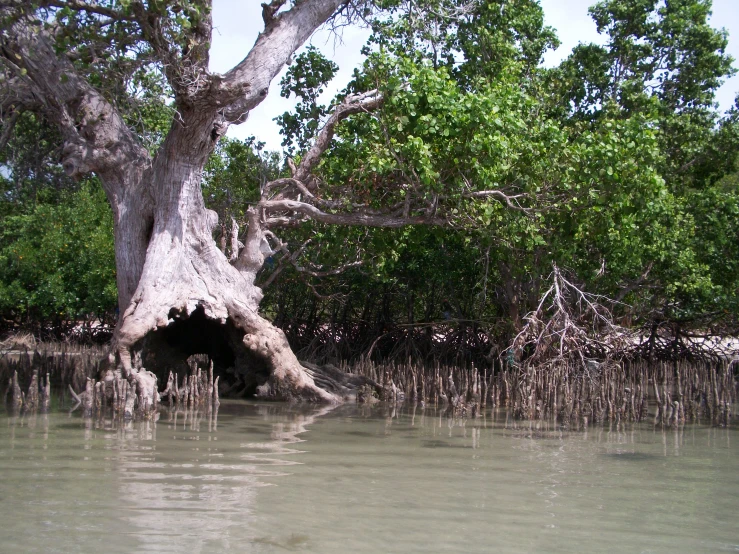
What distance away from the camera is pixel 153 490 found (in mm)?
4133

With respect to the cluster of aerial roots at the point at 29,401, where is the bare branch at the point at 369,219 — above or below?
above

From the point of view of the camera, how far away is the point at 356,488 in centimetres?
438

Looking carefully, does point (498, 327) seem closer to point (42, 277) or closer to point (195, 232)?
point (195, 232)

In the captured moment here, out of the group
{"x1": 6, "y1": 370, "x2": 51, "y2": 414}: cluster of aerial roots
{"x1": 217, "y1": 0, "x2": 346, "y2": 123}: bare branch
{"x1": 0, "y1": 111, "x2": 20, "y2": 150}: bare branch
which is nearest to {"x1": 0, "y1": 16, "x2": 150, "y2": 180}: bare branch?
{"x1": 0, "y1": 111, "x2": 20, "y2": 150}: bare branch

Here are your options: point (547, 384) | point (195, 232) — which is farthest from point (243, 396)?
point (547, 384)

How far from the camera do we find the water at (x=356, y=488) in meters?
3.50

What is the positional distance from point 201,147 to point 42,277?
19.7 feet

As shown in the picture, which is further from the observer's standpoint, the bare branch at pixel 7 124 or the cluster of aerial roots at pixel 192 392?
the bare branch at pixel 7 124

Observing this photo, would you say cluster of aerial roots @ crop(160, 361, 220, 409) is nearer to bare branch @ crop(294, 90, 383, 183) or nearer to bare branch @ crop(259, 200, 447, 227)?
bare branch @ crop(259, 200, 447, 227)

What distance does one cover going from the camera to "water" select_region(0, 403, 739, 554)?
350 cm

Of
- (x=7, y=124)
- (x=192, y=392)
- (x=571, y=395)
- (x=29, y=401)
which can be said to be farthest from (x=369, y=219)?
(x=7, y=124)

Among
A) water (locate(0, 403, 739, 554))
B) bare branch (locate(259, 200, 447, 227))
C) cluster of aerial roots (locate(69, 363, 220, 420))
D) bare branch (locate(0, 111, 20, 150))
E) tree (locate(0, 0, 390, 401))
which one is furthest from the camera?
bare branch (locate(259, 200, 447, 227))

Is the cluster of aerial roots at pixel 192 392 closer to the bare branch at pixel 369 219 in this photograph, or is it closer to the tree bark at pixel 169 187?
the tree bark at pixel 169 187

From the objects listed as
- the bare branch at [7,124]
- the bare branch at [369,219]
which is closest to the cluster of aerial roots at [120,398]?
the bare branch at [369,219]
